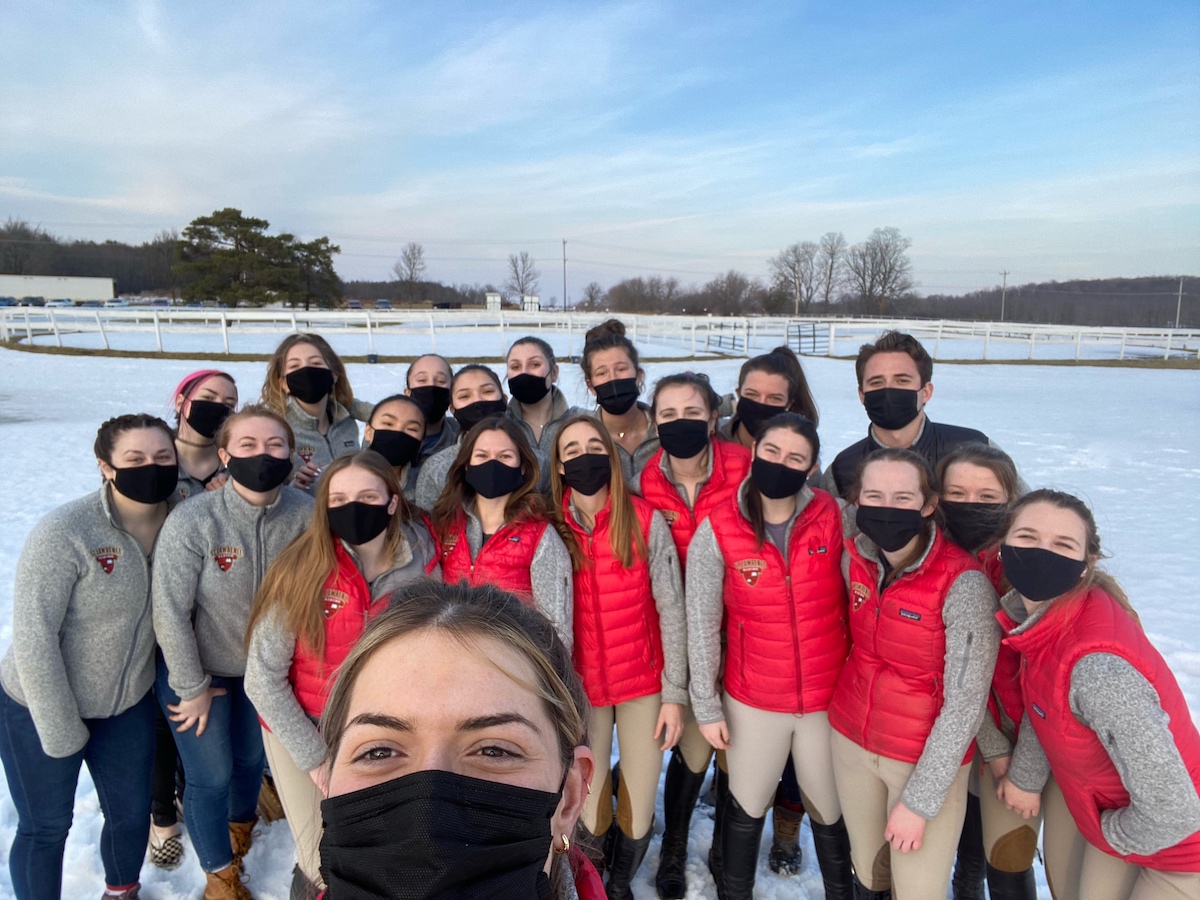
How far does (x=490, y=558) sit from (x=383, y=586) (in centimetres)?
44

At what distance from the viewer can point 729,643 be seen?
2.78m

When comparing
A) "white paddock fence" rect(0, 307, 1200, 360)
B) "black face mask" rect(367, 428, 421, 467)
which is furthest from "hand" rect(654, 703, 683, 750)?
"white paddock fence" rect(0, 307, 1200, 360)

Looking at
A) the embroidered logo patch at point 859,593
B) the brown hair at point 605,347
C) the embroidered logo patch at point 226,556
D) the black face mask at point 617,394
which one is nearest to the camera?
the embroidered logo patch at point 859,593

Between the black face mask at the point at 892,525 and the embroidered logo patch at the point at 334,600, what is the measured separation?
1.94m

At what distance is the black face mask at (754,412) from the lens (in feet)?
11.7

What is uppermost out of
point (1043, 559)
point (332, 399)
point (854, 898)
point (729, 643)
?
point (332, 399)

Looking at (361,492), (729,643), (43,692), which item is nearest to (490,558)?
(361,492)

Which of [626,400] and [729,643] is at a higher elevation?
[626,400]

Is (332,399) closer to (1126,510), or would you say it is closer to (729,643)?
(729,643)

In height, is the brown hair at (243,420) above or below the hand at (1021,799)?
above

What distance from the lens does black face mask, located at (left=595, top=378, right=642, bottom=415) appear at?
11.5 feet

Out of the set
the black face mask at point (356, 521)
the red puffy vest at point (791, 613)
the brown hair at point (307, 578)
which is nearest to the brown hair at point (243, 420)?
the brown hair at point (307, 578)

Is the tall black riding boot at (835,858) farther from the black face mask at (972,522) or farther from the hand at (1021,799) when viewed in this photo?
the black face mask at (972,522)

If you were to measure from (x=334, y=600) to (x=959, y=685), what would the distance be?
7.32ft
